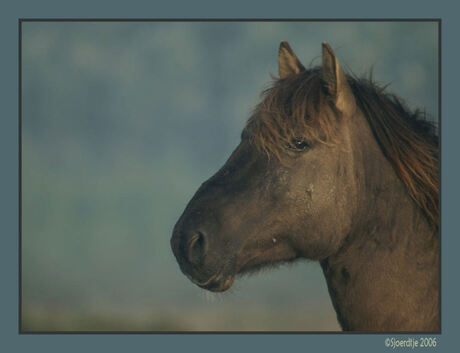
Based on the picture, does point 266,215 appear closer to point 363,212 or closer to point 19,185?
point 363,212

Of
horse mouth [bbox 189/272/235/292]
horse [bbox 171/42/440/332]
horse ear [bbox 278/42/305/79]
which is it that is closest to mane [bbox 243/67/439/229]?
horse [bbox 171/42/440/332]

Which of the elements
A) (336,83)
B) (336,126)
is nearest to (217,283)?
(336,126)

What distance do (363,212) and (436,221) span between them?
21.3 inches

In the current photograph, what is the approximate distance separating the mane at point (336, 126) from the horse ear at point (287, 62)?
357 mm

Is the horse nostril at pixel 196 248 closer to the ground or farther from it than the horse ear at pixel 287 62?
closer to the ground

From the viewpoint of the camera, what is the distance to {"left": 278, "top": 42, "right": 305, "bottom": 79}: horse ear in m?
3.39

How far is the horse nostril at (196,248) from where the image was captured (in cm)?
242

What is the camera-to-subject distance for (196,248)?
2.46 metres

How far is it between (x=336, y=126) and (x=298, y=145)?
0.30 m

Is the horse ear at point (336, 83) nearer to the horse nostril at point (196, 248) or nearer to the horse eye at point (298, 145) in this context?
the horse eye at point (298, 145)

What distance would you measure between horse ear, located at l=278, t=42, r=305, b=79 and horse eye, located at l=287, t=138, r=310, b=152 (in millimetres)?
847

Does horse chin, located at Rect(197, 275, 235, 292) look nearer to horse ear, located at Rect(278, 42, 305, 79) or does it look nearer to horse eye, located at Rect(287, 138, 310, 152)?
horse eye, located at Rect(287, 138, 310, 152)

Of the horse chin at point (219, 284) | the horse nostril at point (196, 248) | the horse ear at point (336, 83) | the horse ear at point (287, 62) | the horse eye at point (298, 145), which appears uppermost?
the horse ear at point (287, 62)

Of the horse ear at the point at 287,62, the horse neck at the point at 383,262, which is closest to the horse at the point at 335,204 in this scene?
the horse neck at the point at 383,262
